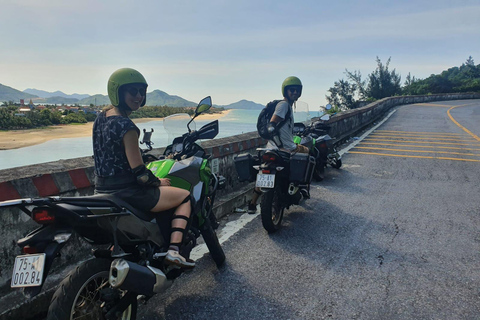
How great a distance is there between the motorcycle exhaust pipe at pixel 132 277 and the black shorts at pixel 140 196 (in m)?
0.48

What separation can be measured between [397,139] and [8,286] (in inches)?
524

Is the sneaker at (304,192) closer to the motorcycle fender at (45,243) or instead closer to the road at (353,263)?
the road at (353,263)

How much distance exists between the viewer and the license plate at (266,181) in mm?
4852

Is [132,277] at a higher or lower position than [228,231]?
higher

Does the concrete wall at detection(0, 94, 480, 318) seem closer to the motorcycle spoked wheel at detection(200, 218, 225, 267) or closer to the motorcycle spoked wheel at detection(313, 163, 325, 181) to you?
the motorcycle spoked wheel at detection(200, 218, 225, 267)

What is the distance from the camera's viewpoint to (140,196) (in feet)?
9.57

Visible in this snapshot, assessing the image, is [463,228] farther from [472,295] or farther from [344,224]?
[472,295]

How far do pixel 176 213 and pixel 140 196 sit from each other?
0.37 meters

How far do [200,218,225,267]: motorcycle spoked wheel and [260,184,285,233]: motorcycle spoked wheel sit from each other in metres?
0.97

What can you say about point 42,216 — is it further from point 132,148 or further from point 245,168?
point 245,168

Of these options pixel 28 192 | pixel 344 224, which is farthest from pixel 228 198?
pixel 28 192

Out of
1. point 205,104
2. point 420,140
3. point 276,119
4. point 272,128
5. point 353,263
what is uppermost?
point 205,104

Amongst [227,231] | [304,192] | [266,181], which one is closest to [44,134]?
[227,231]

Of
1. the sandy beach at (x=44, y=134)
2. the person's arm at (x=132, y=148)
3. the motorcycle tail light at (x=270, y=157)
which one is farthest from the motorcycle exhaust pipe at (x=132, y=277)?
the motorcycle tail light at (x=270, y=157)
